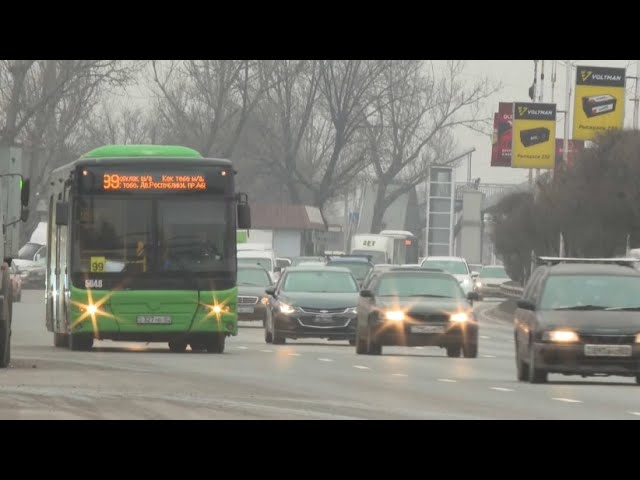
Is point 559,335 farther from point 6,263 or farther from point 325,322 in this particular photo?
point 325,322

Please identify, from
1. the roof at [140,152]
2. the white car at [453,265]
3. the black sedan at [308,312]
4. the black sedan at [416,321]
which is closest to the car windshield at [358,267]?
the white car at [453,265]

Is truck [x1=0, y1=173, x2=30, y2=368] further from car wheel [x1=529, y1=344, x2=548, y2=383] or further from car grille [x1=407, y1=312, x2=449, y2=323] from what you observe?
car grille [x1=407, y1=312, x2=449, y2=323]

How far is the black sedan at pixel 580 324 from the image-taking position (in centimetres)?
2461

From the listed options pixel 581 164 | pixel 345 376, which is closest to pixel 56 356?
pixel 345 376

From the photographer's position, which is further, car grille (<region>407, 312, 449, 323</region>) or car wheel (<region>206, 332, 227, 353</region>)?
car grille (<region>407, 312, 449, 323</region>)

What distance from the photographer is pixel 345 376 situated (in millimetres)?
25906

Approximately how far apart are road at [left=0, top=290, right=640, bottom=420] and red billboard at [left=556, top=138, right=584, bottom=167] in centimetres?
4581

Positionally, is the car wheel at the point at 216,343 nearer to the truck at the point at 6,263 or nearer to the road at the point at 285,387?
the road at the point at 285,387

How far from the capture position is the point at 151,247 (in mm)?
31359

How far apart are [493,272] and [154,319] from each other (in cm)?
6723

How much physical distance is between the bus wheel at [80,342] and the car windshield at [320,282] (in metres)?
6.18

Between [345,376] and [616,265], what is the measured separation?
12.8 ft

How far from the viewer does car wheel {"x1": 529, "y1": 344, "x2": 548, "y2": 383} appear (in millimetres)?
24984

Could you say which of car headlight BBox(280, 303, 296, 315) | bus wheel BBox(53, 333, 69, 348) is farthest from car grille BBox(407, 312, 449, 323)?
bus wheel BBox(53, 333, 69, 348)
